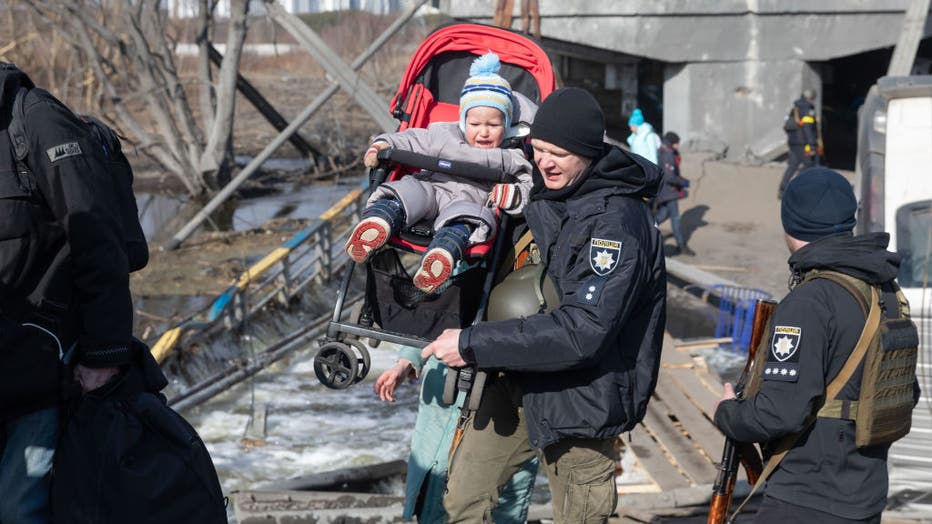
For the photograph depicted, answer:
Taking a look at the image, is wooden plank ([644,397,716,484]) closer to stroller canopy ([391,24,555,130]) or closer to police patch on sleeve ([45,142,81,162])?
stroller canopy ([391,24,555,130])

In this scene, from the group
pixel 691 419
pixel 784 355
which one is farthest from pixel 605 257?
pixel 691 419

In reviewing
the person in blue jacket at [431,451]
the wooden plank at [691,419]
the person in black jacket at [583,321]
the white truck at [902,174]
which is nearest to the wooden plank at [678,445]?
the wooden plank at [691,419]

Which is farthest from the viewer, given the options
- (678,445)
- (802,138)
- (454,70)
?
(802,138)

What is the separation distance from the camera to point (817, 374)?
2.87 meters

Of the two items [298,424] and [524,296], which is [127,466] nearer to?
[524,296]

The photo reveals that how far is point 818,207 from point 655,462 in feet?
9.70

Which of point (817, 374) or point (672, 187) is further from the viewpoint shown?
point (672, 187)

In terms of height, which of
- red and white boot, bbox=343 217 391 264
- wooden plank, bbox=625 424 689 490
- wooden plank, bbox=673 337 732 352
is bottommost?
wooden plank, bbox=673 337 732 352

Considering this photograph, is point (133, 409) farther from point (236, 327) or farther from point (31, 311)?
point (236, 327)

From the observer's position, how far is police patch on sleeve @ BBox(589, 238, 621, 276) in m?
2.96

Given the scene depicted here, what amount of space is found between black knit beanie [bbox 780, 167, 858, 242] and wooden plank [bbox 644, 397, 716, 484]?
2611mm

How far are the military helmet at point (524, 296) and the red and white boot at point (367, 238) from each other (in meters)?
0.42

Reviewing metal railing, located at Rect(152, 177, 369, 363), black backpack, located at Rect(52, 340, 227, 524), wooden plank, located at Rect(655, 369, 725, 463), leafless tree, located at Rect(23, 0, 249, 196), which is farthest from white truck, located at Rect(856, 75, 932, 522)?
leafless tree, located at Rect(23, 0, 249, 196)

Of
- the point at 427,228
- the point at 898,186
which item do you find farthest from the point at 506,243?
the point at 898,186
